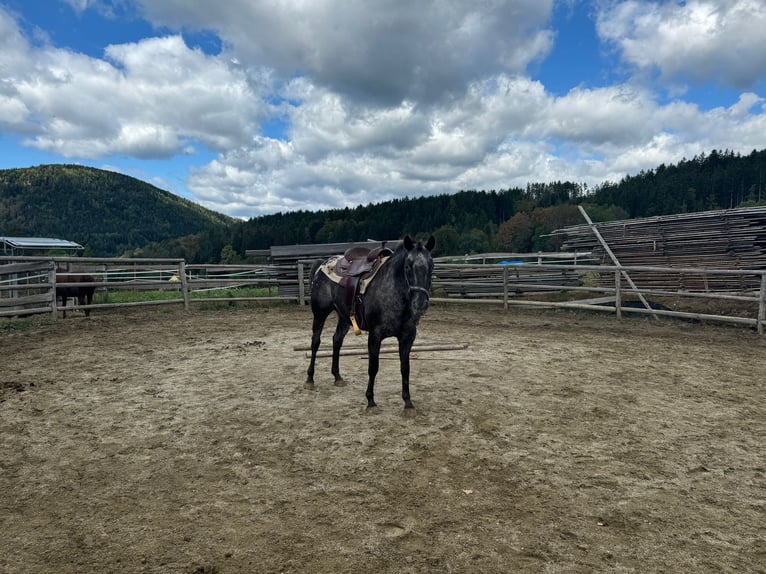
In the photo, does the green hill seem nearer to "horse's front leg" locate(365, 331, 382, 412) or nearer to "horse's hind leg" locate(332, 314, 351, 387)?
"horse's hind leg" locate(332, 314, 351, 387)

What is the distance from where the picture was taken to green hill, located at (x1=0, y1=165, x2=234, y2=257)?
139750mm

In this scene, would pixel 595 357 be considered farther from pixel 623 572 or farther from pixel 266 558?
pixel 266 558

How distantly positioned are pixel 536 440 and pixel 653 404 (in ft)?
6.24

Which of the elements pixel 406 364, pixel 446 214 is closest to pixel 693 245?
pixel 406 364

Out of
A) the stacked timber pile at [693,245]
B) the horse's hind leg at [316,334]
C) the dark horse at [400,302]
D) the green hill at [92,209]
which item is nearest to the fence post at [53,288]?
the horse's hind leg at [316,334]

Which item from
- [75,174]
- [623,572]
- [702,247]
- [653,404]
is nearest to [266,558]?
[623,572]

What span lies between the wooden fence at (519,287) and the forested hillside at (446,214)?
18.7m

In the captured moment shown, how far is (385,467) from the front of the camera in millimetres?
3393

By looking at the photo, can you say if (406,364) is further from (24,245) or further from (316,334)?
(24,245)

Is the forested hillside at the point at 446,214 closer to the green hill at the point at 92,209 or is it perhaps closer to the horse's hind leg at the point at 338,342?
the green hill at the point at 92,209

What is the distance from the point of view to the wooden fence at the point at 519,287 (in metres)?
9.88

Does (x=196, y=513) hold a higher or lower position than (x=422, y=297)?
lower

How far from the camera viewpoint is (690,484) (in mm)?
3125

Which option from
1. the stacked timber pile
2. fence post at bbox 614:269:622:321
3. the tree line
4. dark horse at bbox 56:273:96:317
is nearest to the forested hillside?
the tree line
